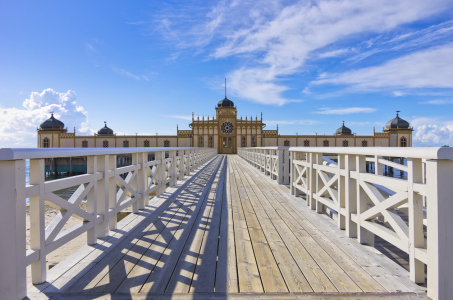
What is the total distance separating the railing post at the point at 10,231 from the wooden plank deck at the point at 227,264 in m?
0.25

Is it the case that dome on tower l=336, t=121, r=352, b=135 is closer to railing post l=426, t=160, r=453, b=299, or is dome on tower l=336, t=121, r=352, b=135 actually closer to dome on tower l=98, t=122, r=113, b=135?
dome on tower l=98, t=122, r=113, b=135

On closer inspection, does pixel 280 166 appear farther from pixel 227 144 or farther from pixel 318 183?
pixel 227 144

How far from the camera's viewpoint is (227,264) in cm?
256

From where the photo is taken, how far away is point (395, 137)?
146 ft

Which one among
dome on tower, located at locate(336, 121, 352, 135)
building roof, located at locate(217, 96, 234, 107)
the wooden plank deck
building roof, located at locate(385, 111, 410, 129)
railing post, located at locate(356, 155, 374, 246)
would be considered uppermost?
building roof, located at locate(217, 96, 234, 107)

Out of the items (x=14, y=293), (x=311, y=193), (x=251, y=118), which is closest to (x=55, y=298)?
(x=14, y=293)

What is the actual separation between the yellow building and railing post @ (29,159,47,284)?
39.9 metres

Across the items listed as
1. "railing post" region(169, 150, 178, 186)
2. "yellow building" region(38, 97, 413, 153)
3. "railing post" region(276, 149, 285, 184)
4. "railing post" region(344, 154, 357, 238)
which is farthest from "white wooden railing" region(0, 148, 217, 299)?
"yellow building" region(38, 97, 413, 153)

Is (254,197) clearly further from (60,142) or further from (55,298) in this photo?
(60,142)

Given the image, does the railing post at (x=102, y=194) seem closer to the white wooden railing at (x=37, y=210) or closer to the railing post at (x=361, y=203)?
the white wooden railing at (x=37, y=210)

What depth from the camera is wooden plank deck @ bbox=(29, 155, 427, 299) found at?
83.4 inches

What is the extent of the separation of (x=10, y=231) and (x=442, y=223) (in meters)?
3.52

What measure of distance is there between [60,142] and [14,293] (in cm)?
5036

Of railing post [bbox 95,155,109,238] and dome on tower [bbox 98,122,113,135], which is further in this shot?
dome on tower [bbox 98,122,113,135]
